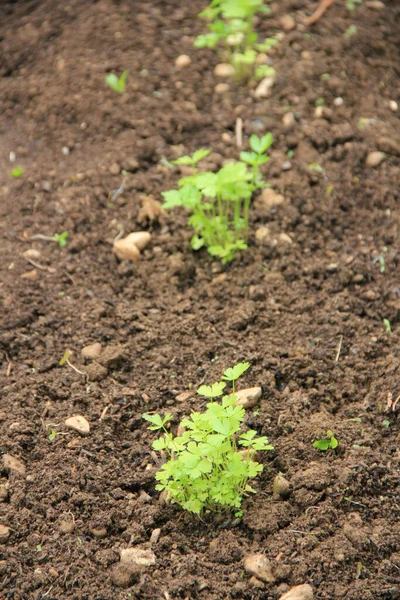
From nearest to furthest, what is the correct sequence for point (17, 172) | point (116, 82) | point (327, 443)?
point (327, 443) → point (17, 172) → point (116, 82)

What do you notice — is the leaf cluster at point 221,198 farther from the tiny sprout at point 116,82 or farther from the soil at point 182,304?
the tiny sprout at point 116,82

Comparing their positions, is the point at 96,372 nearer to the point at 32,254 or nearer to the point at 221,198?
the point at 32,254

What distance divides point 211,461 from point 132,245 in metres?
1.33

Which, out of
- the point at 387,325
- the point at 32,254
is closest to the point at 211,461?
the point at 387,325

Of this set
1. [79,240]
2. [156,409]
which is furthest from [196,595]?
[79,240]

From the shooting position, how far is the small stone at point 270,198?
11.1 ft

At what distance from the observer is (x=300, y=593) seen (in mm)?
2105

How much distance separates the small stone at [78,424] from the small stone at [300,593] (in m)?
0.96

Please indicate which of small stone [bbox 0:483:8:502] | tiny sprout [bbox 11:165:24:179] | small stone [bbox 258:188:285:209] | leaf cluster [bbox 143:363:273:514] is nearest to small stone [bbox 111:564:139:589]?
leaf cluster [bbox 143:363:273:514]

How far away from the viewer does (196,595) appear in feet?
7.06

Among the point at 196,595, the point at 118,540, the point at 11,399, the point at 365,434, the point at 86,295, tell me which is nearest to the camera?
the point at 196,595

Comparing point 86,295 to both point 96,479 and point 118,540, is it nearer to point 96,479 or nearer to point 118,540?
point 96,479

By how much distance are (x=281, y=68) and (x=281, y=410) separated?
2.23m

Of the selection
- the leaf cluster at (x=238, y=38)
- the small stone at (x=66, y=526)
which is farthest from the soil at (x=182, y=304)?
the leaf cluster at (x=238, y=38)
